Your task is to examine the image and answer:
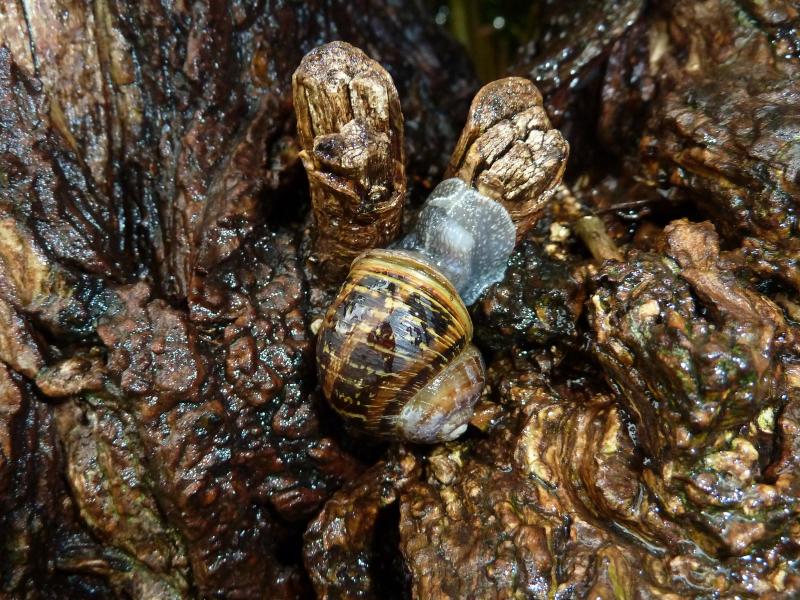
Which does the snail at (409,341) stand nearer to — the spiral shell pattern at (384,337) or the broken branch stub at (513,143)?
the spiral shell pattern at (384,337)

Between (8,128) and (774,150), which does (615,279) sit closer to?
(774,150)

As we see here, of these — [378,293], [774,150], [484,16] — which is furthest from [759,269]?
[484,16]

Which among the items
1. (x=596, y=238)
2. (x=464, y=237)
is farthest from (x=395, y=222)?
(x=596, y=238)

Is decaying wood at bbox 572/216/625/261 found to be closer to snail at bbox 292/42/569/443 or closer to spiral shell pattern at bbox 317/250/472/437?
snail at bbox 292/42/569/443

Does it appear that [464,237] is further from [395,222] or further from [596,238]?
[596,238]

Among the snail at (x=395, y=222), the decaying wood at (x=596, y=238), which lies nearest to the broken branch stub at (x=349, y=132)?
the snail at (x=395, y=222)

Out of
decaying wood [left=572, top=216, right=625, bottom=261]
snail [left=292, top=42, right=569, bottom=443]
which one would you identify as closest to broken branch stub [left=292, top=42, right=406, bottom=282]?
snail [left=292, top=42, right=569, bottom=443]
